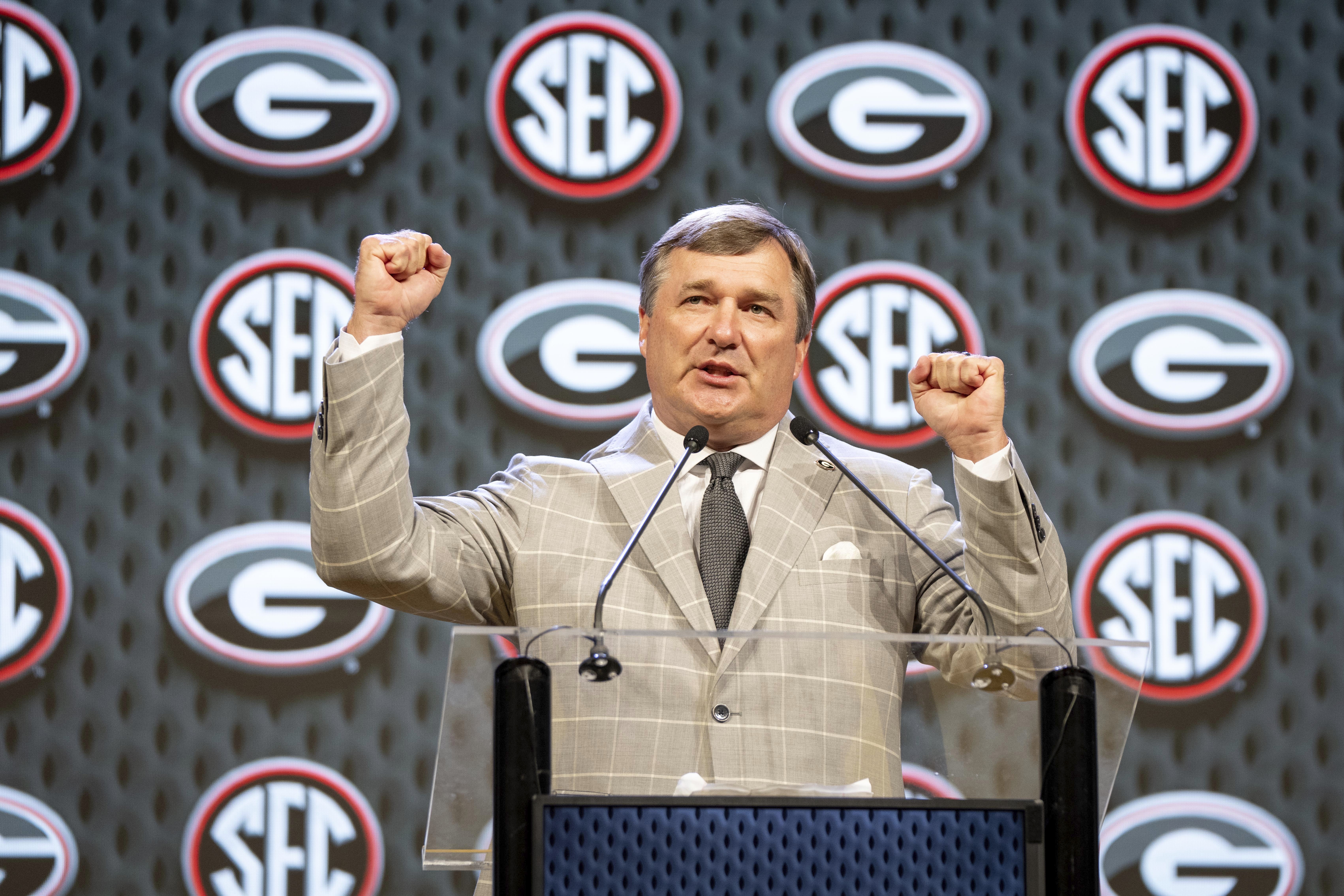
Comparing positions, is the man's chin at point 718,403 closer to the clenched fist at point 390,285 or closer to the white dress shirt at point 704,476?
the white dress shirt at point 704,476

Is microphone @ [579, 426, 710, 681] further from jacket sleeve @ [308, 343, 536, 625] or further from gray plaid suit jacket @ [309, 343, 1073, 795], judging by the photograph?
jacket sleeve @ [308, 343, 536, 625]

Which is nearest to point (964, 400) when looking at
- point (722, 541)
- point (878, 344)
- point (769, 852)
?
point (722, 541)

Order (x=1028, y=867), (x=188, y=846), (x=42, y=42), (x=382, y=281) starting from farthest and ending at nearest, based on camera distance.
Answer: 1. (x=42, y=42)
2. (x=188, y=846)
3. (x=382, y=281)
4. (x=1028, y=867)

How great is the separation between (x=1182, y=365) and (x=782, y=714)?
2.13 meters

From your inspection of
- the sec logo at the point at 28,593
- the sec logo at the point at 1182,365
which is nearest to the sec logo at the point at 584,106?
the sec logo at the point at 1182,365

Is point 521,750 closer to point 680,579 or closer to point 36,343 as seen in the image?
point 680,579

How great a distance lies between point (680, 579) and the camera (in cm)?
150

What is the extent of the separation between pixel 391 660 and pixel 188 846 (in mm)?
558

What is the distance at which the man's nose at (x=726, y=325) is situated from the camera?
66.3 inches

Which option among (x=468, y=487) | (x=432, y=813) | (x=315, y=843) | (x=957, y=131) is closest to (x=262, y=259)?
(x=468, y=487)

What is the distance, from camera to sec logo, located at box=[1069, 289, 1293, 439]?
2859 mm

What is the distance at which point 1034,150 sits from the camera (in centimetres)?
295

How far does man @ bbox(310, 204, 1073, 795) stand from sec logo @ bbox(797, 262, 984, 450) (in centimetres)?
96

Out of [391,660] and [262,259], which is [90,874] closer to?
[391,660]
